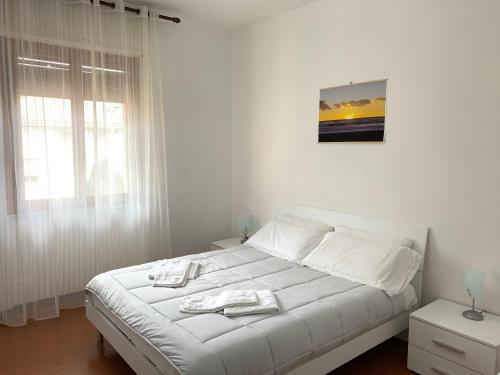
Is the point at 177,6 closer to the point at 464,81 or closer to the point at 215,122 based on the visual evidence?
the point at 215,122

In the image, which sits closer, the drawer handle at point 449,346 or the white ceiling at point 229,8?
the drawer handle at point 449,346

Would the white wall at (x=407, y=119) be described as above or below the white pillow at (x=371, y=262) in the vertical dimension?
above

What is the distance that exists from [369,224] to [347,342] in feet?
3.53

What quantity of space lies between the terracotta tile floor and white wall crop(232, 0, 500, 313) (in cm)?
59

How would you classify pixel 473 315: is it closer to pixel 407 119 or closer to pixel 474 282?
pixel 474 282

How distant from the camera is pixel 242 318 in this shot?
79.4 inches

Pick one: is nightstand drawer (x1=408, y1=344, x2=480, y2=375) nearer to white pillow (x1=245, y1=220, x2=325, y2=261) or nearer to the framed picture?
white pillow (x1=245, y1=220, x2=325, y2=261)

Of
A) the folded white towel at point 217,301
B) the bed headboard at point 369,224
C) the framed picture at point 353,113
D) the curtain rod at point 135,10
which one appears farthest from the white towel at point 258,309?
the curtain rod at point 135,10

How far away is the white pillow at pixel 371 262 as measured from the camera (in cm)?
254

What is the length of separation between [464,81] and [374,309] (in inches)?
62.5

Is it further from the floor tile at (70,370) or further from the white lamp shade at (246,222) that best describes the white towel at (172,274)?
the white lamp shade at (246,222)

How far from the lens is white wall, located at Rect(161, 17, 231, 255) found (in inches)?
152

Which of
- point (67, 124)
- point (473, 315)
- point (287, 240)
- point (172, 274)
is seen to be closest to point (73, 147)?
point (67, 124)

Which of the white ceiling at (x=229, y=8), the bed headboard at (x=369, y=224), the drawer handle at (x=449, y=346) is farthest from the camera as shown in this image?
the white ceiling at (x=229, y=8)
